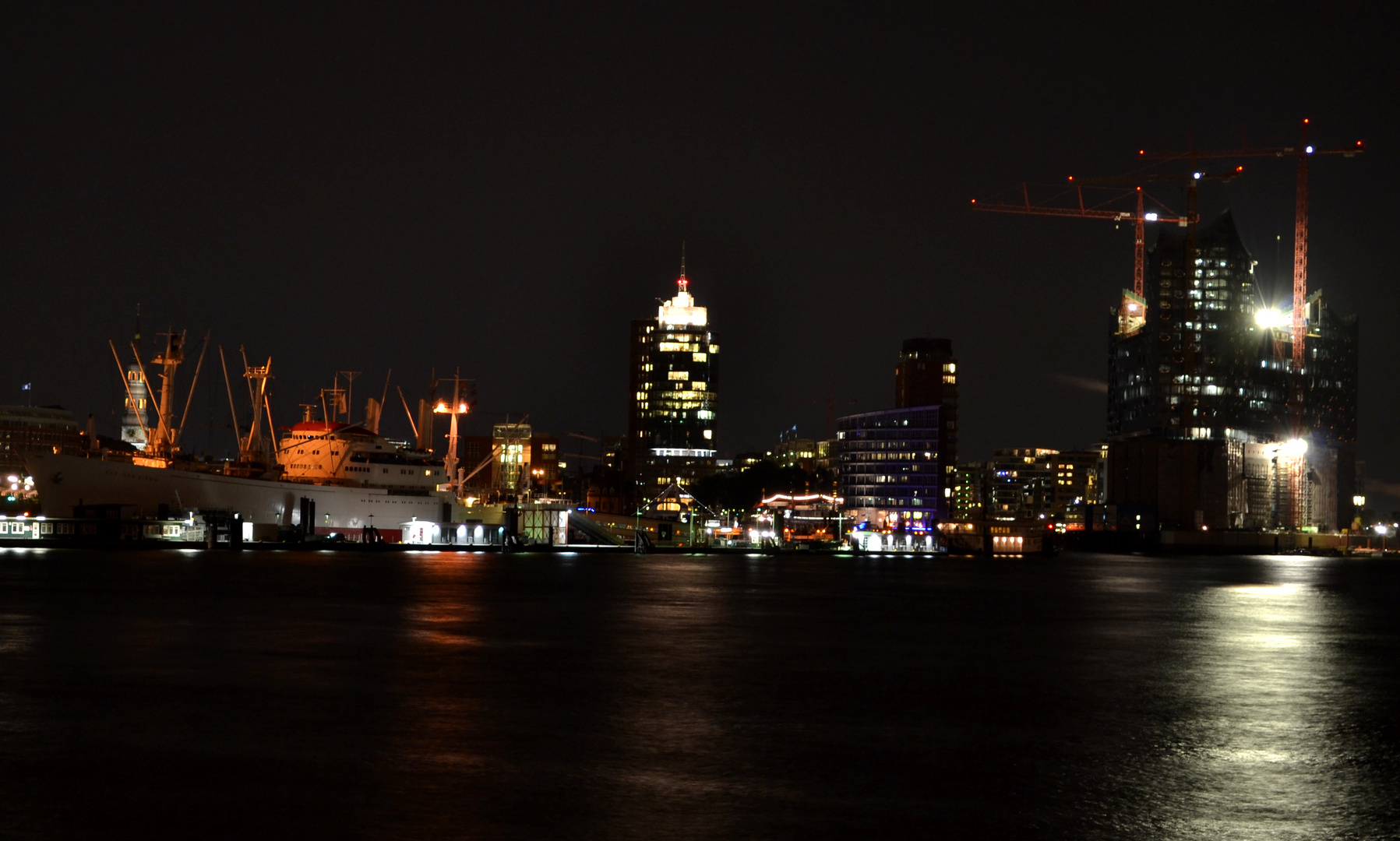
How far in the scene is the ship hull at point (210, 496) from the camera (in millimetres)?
118688

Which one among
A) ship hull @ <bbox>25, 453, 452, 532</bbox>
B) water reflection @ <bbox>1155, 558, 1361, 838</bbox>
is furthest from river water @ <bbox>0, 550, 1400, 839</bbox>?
ship hull @ <bbox>25, 453, 452, 532</bbox>

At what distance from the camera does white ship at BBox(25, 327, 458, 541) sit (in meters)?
119

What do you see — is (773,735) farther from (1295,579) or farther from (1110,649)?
(1295,579)

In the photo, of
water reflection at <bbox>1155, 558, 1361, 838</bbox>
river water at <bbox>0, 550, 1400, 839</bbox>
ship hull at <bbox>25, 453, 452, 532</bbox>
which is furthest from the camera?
ship hull at <bbox>25, 453, 452, 532</bbox>

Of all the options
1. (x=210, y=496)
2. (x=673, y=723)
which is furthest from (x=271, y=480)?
(x=673, y=723)

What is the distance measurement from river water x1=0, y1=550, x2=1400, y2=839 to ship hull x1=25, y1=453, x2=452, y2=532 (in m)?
74.9

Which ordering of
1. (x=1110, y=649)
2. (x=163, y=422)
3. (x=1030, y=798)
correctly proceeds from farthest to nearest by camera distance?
(x=163, y=422)
(x=1110, y=649)
(x=1030, y=798)

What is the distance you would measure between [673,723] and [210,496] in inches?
4400

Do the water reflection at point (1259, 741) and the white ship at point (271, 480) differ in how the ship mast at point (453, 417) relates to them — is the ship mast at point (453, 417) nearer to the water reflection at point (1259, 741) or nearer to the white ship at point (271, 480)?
the white ship at point (271, 480)

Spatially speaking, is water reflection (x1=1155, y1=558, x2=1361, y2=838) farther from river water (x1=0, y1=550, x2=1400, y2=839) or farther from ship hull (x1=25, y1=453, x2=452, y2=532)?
ship hull (x1=25, y1=453, x2=452, y2=532)

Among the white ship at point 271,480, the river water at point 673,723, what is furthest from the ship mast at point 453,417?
the river water at point 673,723

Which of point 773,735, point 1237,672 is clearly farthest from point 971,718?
point 1237,672

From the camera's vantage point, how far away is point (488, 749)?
62.8 feet

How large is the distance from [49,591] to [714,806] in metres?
43.6
